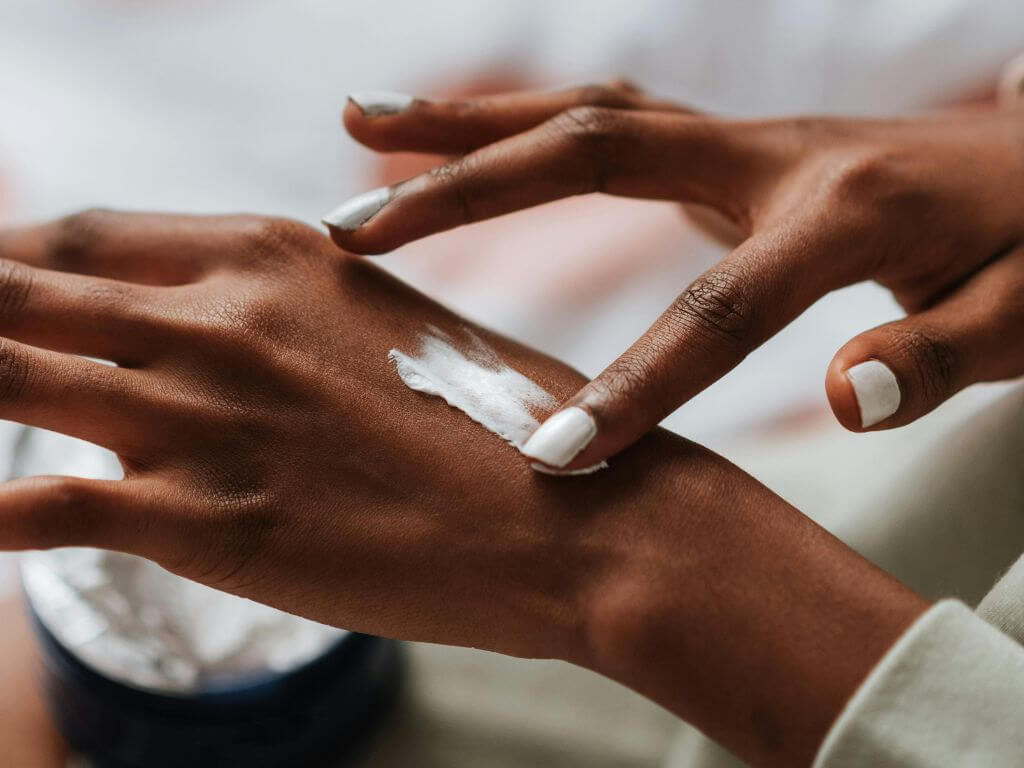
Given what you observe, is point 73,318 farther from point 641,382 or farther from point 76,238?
point 641,382

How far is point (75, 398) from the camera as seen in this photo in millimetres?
635

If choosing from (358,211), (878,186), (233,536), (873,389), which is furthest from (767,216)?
(233,536)

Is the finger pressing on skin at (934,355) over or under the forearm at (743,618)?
over

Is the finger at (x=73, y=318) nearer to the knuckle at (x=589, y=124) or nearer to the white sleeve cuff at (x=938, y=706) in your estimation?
the knuckle at (x=589, y=124)

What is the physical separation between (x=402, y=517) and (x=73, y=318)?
0.89 feet

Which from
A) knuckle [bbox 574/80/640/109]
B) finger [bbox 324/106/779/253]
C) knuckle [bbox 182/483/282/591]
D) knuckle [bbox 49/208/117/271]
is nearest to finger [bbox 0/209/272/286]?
knuckle [bbox 49/208/117/271]

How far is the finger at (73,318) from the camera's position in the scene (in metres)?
0.69

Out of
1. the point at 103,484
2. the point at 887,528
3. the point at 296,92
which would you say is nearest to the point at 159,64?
the point at 296,92

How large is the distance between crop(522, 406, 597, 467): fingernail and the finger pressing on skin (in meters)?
0.18

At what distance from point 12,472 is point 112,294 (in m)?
0.23

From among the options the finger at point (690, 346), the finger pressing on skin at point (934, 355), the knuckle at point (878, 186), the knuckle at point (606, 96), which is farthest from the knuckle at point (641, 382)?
the knuckle at point (606, 96)

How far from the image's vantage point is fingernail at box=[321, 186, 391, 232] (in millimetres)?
746

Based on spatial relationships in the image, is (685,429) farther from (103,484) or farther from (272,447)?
(103,484)

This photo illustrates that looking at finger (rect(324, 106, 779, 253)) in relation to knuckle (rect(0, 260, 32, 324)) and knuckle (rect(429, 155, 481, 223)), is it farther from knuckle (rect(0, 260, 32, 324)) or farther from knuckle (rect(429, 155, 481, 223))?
knuckle (rect(0, 260, 32, 324))
